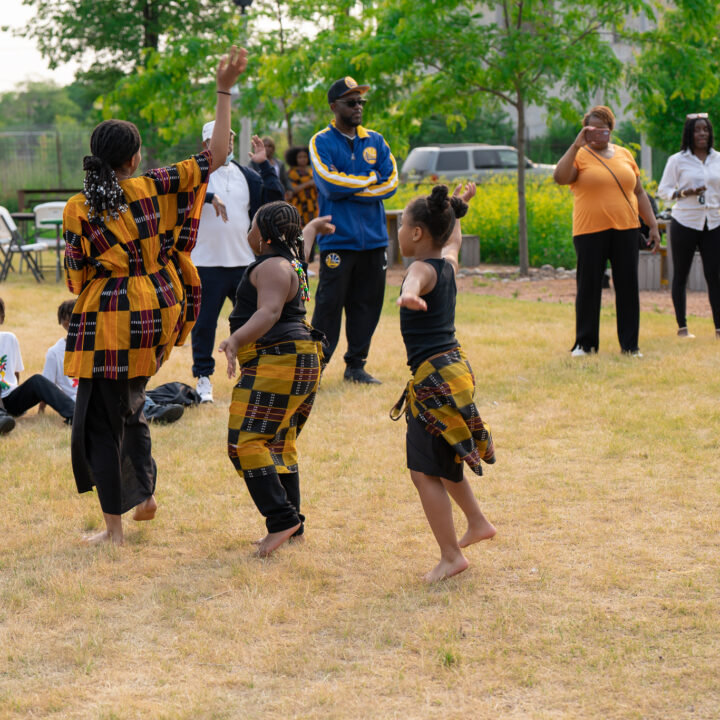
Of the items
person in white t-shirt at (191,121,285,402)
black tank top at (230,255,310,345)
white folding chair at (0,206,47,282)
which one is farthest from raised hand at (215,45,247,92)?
white folding chair at (0,206,47,282)

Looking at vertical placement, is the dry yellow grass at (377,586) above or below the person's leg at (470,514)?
below

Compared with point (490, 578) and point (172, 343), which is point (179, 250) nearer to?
point (172, 343)

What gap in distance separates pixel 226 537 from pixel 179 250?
1360 mm

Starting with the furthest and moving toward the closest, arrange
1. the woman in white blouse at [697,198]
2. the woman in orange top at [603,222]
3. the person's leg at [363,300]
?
the woman in white blouse at [697,198] → the woman in orange top at [603,222] → the person's leg at [363,300]

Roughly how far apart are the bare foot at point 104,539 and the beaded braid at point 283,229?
1.40 m

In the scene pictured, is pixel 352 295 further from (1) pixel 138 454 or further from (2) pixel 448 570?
(2) pixel 448 570

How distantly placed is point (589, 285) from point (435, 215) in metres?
4.76

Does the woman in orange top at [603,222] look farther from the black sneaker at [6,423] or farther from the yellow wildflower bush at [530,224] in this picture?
the yellow wildflower bush at [530,224]

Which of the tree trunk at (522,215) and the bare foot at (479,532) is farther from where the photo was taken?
the tree trunk at (522,215)

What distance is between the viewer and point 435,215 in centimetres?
420

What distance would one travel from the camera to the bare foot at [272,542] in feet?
15.0

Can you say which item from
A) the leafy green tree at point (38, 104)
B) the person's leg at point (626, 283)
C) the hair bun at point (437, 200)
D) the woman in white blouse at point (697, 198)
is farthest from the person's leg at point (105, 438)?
the leafy green tree at point (38, 104)

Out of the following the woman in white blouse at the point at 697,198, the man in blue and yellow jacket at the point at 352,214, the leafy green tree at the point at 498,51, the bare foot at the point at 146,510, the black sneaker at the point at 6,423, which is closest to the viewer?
the bare foot at the point at 146,510

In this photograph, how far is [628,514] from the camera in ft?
16.3
